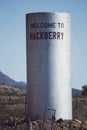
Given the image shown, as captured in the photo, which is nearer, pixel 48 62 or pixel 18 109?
pixel 48 62

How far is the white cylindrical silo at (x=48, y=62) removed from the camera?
30.5 m

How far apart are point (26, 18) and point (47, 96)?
4242 millimetres

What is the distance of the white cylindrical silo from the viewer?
30.5 meters

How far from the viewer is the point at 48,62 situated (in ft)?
99.9

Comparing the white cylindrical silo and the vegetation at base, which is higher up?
the white cylindrical silo

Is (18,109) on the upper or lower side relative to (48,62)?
lower

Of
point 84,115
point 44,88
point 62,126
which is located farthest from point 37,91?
A: point 84,115

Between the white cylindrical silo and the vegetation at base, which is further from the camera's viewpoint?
the vegetation at base

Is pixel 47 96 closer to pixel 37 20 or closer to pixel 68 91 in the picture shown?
pixel 68 91

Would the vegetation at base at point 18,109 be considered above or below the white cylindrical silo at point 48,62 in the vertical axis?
below

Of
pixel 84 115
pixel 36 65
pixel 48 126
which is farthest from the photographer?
pixel 84 115

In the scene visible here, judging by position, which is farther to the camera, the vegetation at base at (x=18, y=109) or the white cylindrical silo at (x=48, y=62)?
the vegetation at base at (x=18, y=109)

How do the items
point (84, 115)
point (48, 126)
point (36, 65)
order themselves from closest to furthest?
point (48, 126)
point (36, 65)
point (84, 115)

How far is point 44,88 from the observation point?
101ft
